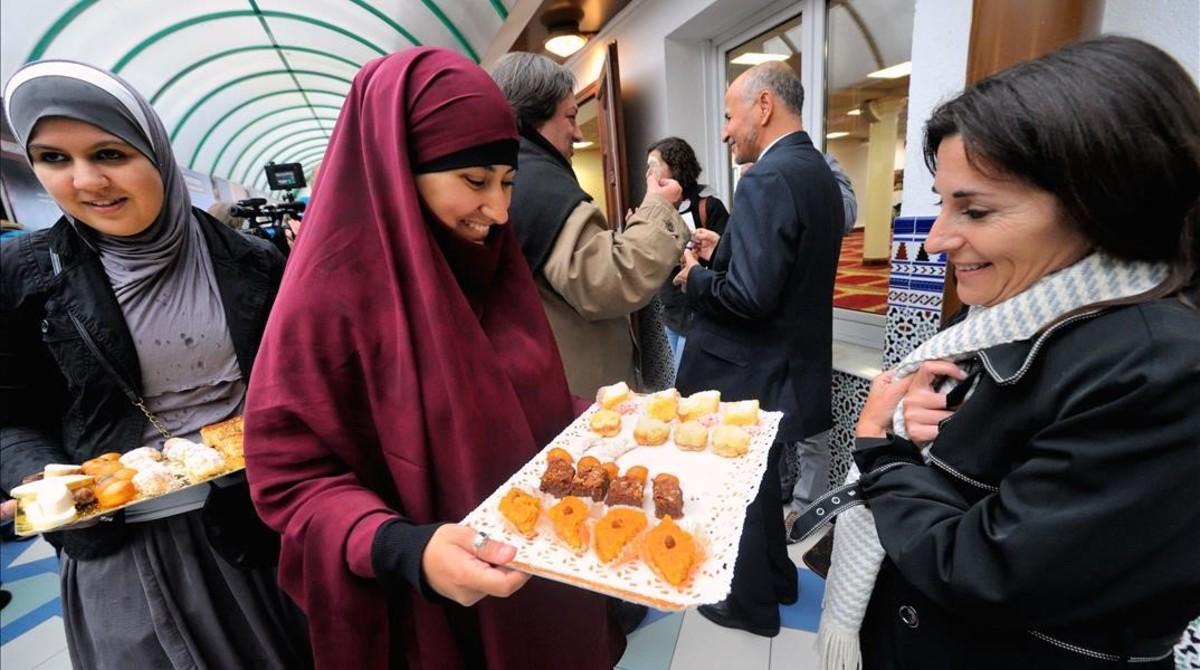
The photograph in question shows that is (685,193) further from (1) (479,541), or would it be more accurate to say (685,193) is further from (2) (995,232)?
(1) (479,541)

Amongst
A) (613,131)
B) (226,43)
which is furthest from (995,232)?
(226,43)

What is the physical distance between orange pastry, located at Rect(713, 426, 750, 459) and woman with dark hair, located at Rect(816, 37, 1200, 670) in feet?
1.19

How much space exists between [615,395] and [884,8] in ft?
8.41

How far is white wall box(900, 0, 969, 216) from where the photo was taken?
1.73 meters

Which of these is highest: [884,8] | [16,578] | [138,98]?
[884,8]

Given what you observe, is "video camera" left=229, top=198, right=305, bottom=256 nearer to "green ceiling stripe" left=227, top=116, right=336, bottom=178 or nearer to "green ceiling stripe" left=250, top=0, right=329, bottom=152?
"green ceiling stripe" left=250, top=0, right=329, bottom=152

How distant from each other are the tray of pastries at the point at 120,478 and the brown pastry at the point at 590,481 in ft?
2.42

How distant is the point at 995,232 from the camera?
75 centimetres

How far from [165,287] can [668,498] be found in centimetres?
135

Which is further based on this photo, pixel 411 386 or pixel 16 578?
pixel 16 578

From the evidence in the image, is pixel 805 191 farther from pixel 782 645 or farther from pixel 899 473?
pixel 782 645

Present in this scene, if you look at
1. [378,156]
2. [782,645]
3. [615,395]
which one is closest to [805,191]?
[615,395]

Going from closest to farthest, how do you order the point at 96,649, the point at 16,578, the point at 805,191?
the point at 96,649 → the point at 805,191 → the point at 16,578

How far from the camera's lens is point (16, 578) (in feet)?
9.20
